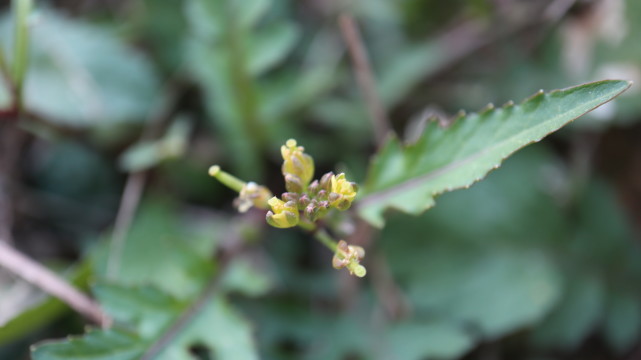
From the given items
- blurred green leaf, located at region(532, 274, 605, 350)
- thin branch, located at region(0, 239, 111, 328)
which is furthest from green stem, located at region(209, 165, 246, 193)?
blurred green leaf, located at region(532, 274, 605, 350)

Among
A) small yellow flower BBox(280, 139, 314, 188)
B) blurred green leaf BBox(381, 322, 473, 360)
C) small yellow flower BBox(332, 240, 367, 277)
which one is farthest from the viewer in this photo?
blurred green leaf BBox(381, 322, 473, 360)

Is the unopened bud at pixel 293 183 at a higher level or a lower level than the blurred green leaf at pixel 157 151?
lower

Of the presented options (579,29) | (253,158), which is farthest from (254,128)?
(579,29)

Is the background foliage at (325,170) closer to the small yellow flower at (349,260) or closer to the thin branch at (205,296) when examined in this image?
the thin branch at (205,296)

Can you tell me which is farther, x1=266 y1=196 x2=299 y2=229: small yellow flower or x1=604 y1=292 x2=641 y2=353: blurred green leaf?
x1=604 y1=292 x2=641 y2=353: blurred green leaf

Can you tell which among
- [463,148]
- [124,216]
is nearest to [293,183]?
[463,148]

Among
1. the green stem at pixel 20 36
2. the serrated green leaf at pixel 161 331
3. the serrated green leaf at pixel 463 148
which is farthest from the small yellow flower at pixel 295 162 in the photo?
the green stem at pixel 20 36

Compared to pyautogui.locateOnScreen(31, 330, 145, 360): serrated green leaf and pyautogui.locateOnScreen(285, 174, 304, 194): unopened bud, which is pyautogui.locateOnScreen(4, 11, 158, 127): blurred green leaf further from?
pyautogui.locateOnScreen(285, 174, 304, 194): unopened bud
